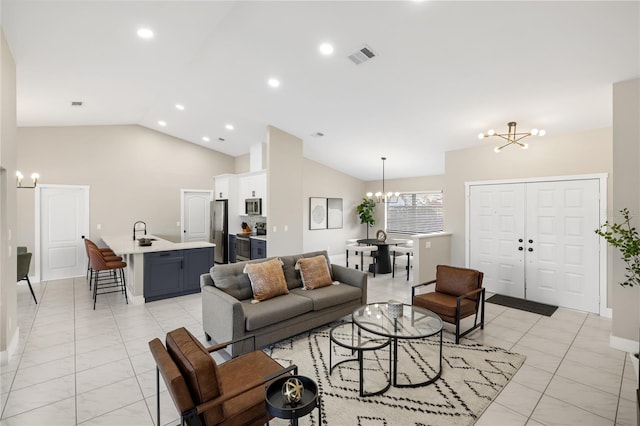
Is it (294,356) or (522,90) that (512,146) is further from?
(294,356)

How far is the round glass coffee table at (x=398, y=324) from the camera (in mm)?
2715

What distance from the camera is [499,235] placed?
213 inches

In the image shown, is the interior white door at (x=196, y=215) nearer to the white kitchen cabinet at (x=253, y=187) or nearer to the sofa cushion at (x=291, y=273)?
the white kitchen cabinet at (x=253, y=187)

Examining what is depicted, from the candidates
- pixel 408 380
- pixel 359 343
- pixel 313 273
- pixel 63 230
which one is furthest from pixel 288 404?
pixel 63 230

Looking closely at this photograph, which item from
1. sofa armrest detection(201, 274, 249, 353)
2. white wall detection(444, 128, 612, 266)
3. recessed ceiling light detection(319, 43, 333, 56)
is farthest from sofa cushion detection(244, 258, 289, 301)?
white wall detection(444, 128, 612, 266)

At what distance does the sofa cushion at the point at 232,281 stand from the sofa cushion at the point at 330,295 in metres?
0.59

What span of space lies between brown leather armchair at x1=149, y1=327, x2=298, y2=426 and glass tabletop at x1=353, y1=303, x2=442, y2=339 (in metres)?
1.15

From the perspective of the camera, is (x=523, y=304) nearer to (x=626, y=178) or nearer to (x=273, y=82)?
(x=626, y=178)

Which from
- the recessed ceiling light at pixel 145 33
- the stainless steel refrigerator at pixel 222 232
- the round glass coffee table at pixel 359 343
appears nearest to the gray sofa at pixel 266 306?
the round glass coffee table at pixel 359 343

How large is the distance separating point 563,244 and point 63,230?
9.42m

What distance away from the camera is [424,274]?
5.55 metres

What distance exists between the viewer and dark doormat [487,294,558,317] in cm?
458

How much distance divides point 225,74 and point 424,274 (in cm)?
464

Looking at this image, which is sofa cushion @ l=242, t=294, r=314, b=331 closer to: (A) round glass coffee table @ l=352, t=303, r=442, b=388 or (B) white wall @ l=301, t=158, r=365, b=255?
(A) round glass coffee table @ l=352, t=303, r=442, b=388
